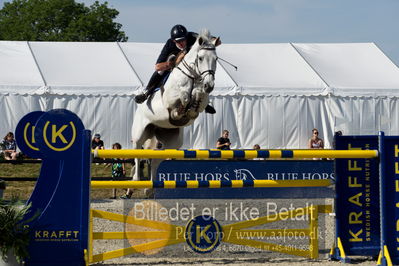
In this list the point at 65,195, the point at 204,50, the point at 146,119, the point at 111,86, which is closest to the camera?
the point at 65,195

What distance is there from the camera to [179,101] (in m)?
7.99

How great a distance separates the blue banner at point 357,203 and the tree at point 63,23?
3647 centimetres

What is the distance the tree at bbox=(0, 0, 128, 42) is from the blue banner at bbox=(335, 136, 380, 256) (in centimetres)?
3647

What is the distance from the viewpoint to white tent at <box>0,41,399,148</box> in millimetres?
17094

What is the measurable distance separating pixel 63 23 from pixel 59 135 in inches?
1554

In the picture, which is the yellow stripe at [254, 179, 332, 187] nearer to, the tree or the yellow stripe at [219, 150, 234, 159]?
the yellow stripe at [219, 150, 234, 159]

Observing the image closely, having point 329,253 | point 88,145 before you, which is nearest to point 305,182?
point 329,253

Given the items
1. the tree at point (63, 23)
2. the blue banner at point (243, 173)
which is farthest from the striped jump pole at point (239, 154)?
the tree at point (63, 23)

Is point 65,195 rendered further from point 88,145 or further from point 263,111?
point 263,111

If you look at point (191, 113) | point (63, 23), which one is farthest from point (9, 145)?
point (63, 23)

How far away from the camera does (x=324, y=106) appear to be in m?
18.1

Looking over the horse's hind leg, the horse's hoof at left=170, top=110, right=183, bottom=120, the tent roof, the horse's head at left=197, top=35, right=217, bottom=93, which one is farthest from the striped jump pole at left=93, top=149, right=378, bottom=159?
the tent roof

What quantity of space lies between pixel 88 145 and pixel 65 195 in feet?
1.34

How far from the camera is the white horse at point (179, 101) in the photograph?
7.60 m
